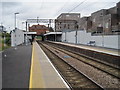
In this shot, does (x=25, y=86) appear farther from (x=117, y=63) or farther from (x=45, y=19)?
(x=45, y=19)

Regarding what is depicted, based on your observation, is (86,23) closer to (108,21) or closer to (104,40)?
(108,21)

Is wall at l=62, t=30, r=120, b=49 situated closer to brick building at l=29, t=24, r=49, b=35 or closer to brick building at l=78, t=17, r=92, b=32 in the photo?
brick building at l=78, t=17, r=92, b=32

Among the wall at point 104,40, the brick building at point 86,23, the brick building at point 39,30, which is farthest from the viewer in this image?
the brick building at point 39,30

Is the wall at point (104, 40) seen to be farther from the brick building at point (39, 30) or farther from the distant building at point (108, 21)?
the brick building at point (39, 30)

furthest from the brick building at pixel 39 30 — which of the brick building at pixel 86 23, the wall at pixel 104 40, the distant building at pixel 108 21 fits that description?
the wall at pixel 104 40

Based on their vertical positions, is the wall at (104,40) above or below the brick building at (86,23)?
below

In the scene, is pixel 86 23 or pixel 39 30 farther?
pixel 39 30

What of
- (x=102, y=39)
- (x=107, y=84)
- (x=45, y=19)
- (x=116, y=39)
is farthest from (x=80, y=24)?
(x=107, y=84)

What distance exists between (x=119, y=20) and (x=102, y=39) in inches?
949

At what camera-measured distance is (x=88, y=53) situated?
2400cm

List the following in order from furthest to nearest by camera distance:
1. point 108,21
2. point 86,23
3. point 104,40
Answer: point 86,23
point 108,21
point 104,40

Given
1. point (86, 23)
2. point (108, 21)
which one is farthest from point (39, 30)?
point (108, 21)

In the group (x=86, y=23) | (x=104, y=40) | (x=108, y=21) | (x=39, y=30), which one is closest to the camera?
(x=104, y=40)

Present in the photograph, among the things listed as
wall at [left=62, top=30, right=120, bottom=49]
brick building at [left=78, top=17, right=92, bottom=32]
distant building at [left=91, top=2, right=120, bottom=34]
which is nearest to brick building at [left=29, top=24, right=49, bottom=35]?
brick building at [left=78, top=17, right=92, bottom=32]
